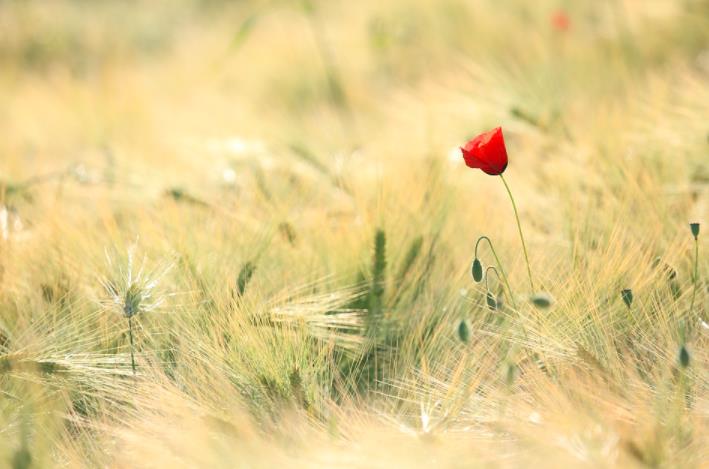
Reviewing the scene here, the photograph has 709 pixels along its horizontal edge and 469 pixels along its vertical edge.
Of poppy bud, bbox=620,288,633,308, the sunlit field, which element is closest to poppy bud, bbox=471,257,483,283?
the sunlit field

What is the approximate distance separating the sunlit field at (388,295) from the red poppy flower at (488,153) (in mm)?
87

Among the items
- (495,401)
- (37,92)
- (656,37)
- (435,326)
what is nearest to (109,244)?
(435,326)

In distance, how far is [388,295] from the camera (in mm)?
981

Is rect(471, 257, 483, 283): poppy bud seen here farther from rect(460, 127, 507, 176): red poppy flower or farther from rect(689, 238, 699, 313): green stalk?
rect(689, 238, 699, 313): green stalk

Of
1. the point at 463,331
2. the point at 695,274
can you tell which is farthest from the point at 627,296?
the point at 463,331

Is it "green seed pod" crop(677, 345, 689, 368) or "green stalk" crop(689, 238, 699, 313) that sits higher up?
"green stalk" crop(689, 238, 699, 313)

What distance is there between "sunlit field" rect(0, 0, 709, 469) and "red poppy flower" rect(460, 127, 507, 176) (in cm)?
9

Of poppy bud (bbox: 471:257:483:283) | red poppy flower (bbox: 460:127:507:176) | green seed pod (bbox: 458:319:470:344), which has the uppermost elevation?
red poppy flower (bbox: 460:127:507:176)

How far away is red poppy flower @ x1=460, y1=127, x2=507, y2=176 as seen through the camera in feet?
2.72

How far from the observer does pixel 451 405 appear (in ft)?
2.54

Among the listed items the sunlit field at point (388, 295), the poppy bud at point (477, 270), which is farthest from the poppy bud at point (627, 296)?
the poppy bud at point (477, 270)

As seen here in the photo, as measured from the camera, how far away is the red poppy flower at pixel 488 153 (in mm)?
828

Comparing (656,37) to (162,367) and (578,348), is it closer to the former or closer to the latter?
(578,348)

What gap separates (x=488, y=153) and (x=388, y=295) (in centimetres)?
24
